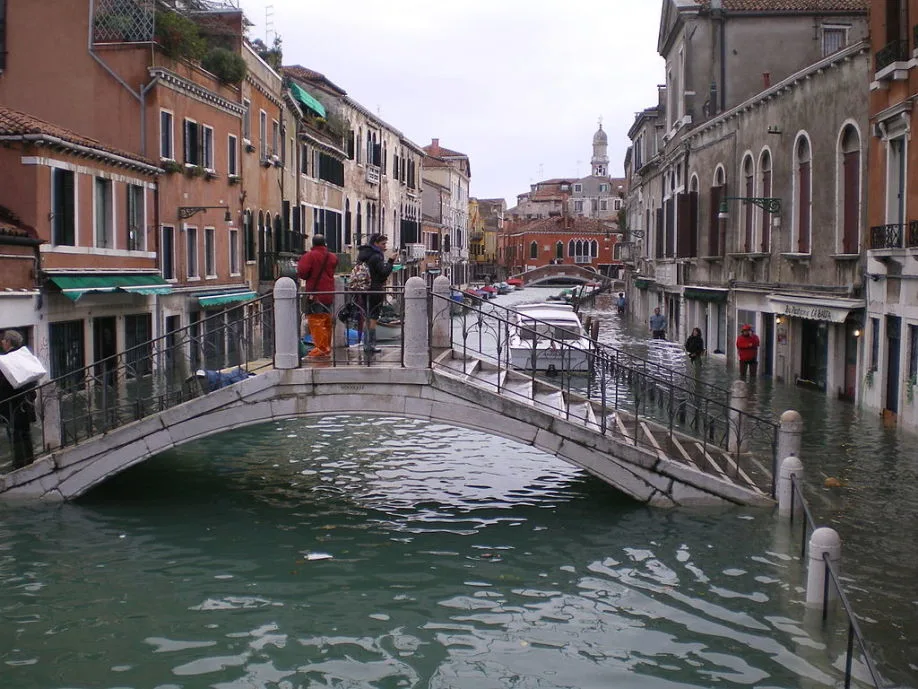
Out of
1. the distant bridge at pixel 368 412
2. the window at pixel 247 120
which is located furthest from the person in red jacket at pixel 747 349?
the window at pixel 247 120

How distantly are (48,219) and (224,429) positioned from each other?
8.42 metres

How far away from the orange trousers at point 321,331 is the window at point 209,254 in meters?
14.0

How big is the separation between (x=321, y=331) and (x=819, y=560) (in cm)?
589

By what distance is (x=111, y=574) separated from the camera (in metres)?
8.76

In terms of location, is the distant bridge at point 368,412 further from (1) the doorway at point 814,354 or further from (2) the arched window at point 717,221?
(2) the arched window at point 717,221

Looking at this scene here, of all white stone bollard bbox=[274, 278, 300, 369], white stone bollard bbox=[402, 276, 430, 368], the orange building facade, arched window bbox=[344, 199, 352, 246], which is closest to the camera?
white stone bollard bbox=[402, 276, 430, 368]

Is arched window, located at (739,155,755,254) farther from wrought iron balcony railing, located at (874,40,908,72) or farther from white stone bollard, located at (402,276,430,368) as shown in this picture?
white stone bollard, located at (402,276,430,368)

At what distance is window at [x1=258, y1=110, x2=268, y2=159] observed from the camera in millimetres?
28219

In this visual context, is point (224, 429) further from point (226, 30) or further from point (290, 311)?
point (226, 30)

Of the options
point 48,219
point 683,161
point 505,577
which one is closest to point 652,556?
point 505,577

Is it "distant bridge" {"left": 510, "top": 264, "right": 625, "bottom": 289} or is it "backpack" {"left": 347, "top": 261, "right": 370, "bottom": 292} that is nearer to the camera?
"backpack" {"left": 347, "top": 261, "right": 370, "bottom": 292}

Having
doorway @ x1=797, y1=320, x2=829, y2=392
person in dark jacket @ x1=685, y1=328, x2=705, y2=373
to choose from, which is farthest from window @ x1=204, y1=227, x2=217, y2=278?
doorway @ x1=797, y1=320, x2=829, y2=392

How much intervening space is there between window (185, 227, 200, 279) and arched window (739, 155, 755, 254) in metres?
12.4

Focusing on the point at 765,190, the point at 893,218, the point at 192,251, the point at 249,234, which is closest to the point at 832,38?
the point at 765,190
